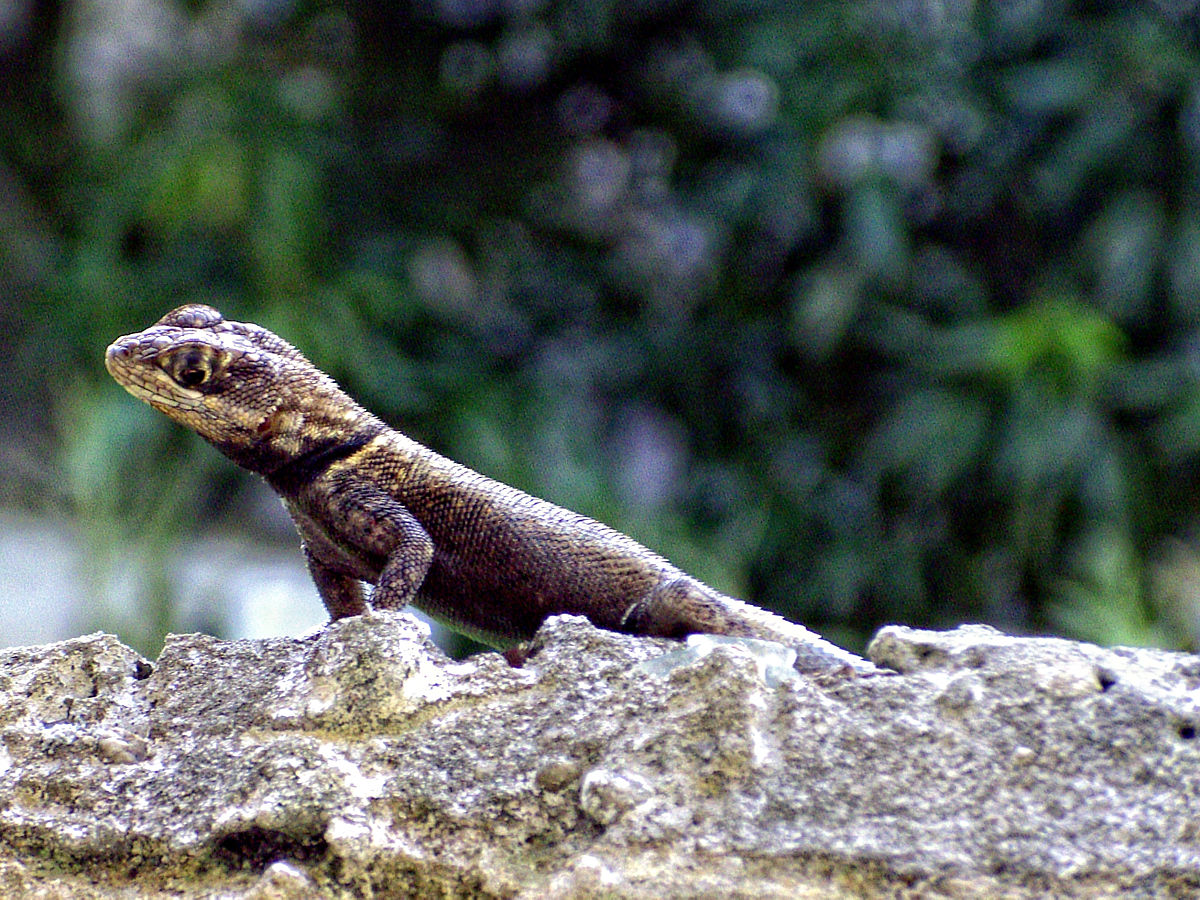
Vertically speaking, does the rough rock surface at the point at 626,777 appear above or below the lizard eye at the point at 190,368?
below

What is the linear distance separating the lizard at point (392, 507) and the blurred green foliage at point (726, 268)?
3.34 m

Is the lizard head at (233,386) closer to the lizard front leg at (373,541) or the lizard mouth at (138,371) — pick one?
the lizard mouth at (138,371)

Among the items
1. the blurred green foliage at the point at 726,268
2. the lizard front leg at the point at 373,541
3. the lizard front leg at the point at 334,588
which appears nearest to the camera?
the lizard front leg at the point at 373,541

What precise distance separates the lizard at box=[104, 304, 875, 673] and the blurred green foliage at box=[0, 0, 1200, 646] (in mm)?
3343

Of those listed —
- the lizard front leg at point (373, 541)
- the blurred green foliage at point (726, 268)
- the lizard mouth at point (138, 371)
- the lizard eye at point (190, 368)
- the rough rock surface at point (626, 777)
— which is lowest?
the rough rock surface at point (626, 777)

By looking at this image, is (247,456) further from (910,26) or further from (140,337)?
(910,26)

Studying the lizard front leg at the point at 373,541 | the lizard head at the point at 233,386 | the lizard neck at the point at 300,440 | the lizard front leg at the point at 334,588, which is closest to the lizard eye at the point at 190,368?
the lizard head at the point at 233,386

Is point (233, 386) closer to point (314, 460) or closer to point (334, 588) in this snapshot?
point (314, 460)

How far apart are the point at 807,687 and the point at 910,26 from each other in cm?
554

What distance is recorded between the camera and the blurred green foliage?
259 inches

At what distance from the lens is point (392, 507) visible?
2664 millimetres

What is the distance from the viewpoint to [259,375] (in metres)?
2.74

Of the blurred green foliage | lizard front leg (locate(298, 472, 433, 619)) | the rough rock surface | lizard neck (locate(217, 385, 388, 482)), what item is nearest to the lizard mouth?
lizard neck (locate(217, 385, 388, 482))

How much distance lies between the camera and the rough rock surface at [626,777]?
208 centimetres
